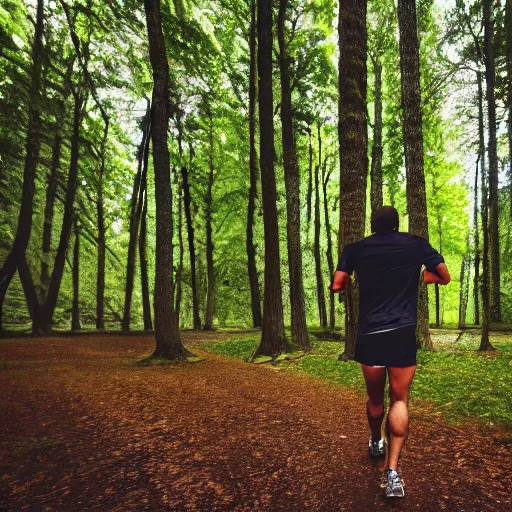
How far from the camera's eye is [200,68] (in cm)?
1353

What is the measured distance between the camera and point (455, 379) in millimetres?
7656

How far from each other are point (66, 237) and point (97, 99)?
8227 millimetres

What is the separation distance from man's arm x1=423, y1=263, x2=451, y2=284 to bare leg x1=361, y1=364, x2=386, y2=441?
2.73 ft

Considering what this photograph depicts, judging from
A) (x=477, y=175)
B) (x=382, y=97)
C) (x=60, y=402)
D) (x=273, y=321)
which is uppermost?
(x=382, y=97)

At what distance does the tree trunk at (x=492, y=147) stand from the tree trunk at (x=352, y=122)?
239 inches

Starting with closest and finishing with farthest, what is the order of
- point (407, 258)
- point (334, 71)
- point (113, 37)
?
point (407, 258) < point (113, 37) < point (334, 71)

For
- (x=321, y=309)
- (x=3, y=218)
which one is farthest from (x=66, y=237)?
(x=321, y=309)

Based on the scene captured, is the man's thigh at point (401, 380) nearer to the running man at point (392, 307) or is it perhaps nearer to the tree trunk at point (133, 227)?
the running man at point (392, 307)

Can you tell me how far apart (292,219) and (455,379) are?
7.53 meters

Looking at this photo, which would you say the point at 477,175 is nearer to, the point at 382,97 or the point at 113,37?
the point at 382,97

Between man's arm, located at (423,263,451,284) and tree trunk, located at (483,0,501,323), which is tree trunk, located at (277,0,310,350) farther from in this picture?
man's arm, located at (423,263,451,284)

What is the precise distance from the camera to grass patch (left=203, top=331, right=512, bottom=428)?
18.8ft

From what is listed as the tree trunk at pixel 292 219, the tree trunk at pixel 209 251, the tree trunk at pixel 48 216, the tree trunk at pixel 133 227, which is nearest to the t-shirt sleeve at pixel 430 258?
the tree trunk at pixel 292 219

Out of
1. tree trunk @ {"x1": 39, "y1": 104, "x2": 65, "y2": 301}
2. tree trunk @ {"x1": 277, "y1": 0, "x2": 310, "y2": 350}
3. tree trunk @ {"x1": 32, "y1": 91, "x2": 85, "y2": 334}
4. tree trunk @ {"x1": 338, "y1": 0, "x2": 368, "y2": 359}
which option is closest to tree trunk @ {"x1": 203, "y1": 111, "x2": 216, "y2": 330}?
tree trunk @ {"x1": 32, "y1": 91, "x2": 85, "y2": 334}
